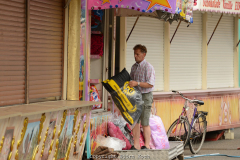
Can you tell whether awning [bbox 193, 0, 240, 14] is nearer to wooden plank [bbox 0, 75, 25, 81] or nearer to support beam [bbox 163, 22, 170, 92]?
support beam [bbox 163, 22, 170, 92]

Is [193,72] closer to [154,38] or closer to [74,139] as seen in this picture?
[154,38]

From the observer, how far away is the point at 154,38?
33.2 feet

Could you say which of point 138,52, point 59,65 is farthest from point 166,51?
point 59,65

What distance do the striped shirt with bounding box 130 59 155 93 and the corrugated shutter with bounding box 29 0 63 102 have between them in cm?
157

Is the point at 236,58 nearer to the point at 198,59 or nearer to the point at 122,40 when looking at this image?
the point at 198,59

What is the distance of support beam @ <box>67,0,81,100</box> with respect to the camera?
6.22m

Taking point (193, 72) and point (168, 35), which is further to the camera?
point (193, 72)

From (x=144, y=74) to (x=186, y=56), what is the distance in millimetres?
4071

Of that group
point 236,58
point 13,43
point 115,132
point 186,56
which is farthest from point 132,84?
point 236,58

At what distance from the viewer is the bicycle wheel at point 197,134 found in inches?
351

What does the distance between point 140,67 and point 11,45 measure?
2.70 meters

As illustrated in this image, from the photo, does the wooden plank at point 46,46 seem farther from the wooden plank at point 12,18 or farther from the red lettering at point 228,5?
the red lettering at point 228,5

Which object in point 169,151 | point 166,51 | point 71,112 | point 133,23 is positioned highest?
point 133,23

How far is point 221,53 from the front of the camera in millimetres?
11680
